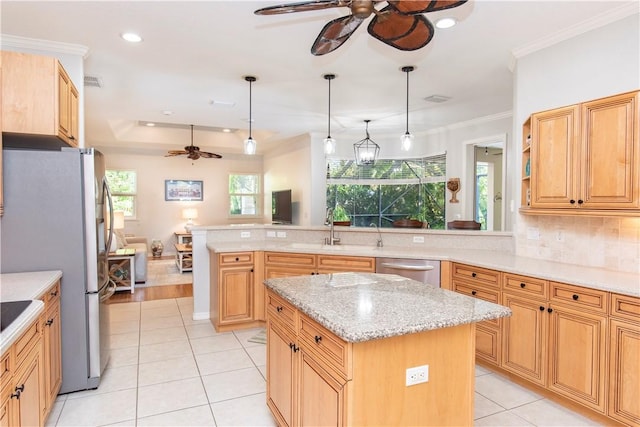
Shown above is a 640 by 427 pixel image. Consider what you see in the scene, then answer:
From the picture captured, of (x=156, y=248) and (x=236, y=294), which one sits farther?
(x=156, y=248)

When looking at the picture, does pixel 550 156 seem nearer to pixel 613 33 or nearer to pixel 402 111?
pixel 613 33

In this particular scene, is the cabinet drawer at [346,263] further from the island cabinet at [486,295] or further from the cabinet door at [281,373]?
the cabinet door at [281,373]

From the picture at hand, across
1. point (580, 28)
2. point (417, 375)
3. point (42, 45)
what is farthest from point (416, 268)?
point (42, 45)

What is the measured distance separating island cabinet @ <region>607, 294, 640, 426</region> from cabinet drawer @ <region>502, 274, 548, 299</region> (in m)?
0.41

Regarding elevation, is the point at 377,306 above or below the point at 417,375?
above

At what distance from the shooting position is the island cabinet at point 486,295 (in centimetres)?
285

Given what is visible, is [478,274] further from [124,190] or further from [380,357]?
[124,190]

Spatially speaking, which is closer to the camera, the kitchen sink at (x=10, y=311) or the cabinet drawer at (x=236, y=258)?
the kitchen sink at (x=10, y=311)

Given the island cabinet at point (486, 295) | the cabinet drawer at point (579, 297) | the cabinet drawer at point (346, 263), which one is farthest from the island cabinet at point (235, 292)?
the cabinet drawer at point (579, 297)

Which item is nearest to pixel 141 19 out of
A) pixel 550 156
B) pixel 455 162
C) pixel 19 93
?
pixel 19 93

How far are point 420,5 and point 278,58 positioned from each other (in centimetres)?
213

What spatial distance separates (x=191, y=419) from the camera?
92.0 inches

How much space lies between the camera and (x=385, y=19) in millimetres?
1935

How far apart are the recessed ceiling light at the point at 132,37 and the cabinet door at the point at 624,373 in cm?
392
